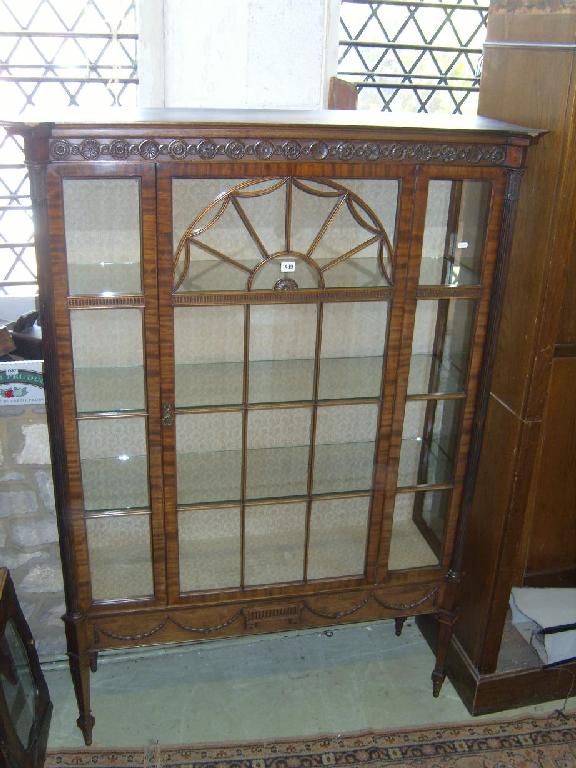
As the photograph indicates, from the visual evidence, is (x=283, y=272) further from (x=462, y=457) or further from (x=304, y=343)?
Result: (x=462, y=457)

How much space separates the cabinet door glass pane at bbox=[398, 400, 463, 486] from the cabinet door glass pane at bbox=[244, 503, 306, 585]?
33 cm

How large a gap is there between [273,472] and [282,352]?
1.15 ft

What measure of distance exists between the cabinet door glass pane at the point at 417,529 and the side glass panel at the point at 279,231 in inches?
27.6

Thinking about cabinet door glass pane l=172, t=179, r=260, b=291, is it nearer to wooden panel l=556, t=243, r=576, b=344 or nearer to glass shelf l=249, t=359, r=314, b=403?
glass shelf l=249, t=359, r=314, b=403

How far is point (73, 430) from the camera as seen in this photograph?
1.81 meters

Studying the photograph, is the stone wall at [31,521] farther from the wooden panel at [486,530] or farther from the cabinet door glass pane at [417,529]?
the wooden panel at [486,530]

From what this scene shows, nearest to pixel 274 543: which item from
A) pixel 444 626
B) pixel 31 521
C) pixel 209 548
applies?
pixel 209 548

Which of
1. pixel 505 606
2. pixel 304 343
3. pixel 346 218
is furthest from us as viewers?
pixel 505 606

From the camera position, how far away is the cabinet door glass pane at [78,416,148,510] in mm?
1873

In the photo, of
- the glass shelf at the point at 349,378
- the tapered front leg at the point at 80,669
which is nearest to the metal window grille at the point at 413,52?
the glass shelf at the point at 349,378

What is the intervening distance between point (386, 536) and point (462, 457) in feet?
1.03

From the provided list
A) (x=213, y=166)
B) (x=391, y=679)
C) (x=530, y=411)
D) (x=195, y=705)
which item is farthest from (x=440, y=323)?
(x=195, y=705)

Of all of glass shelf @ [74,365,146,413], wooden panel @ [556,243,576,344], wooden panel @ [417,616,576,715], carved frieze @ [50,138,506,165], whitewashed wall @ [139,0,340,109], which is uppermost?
whitewashed wall @ [139,0,340,109]

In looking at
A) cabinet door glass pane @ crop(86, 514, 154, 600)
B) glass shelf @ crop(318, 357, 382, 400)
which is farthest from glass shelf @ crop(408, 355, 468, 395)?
cabinet door glass pane @ crop(86, 514, 154, 600)
